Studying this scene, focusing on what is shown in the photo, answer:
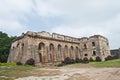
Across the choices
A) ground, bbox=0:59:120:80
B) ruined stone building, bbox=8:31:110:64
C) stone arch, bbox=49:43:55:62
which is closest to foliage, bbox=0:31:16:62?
ruined stone building, bbox=8:31:110:64

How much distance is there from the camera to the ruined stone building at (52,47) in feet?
122

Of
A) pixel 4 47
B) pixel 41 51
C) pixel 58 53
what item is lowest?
pixel 58 53

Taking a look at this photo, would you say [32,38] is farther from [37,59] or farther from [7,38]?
[7,38]

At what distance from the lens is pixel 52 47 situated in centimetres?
4272

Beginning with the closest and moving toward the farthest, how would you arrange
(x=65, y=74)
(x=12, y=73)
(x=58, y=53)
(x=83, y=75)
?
(x=83, y=75)
(x=65, y=74)
(x=12, y=73)
(x=58, y=53)

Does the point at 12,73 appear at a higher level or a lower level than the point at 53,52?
lower

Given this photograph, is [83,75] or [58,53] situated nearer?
[83,75]

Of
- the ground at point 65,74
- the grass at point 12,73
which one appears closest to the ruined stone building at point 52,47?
the grass at point 12,73

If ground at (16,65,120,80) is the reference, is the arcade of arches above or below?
above

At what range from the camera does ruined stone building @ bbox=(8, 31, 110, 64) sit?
37125 mm

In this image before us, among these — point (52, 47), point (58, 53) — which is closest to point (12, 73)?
point (52, 47)

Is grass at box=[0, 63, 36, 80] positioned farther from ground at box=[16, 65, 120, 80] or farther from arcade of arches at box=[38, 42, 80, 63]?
arcade of arches at box=[38, 42, 80, 63]

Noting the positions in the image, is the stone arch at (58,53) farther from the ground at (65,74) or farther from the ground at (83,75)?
the ground at (83,75)

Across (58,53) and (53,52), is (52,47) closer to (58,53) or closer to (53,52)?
(53,52)
